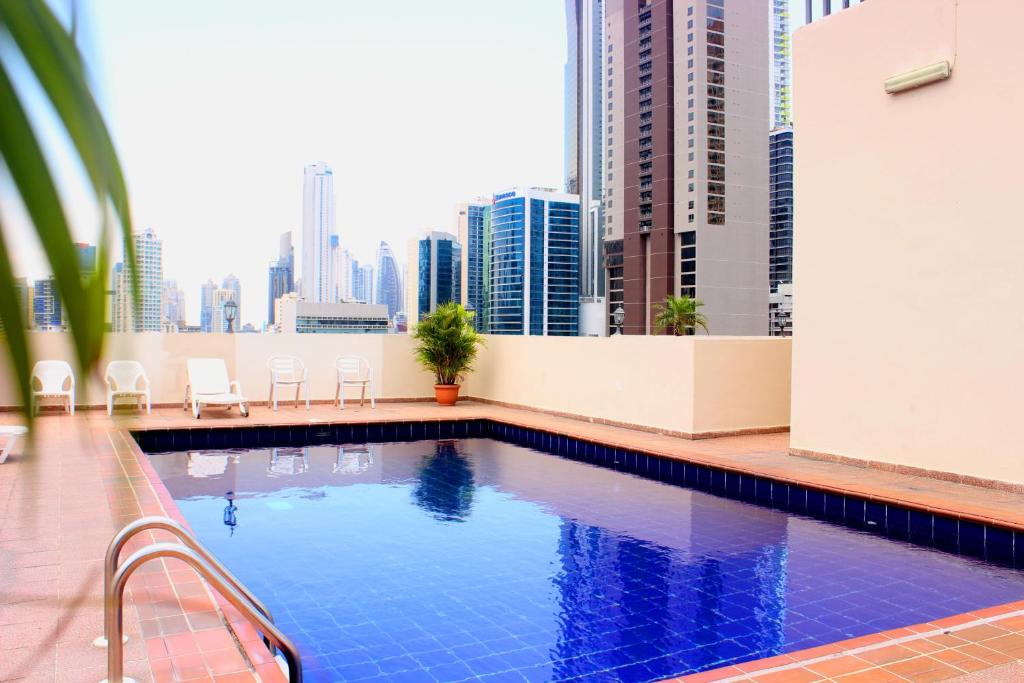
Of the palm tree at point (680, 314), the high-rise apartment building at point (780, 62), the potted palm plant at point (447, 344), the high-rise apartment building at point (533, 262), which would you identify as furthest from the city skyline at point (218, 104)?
the high-rise apartment building at point (780, 62)

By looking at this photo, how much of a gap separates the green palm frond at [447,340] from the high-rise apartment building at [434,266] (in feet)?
35.0

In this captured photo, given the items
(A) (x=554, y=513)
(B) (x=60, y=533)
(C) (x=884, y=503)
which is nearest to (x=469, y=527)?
(A) (x=554, y=513)

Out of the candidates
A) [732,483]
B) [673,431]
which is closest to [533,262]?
[673,431]

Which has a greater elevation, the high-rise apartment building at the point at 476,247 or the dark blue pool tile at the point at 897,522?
the high-rise apartment building at the point at 476,247

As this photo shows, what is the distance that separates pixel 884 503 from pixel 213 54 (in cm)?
678

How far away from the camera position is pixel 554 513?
6824 mm

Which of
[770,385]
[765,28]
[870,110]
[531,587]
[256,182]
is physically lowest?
[531,587]

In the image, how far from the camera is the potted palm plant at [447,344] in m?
13.5

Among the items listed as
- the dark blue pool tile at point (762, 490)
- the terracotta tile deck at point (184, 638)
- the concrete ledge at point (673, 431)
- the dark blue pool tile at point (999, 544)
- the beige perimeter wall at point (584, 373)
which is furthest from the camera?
the beige perimeter wall at point (584, 373)

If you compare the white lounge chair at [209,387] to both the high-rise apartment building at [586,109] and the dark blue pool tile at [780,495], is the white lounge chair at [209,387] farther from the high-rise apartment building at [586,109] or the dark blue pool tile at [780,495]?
the high-rise apartment building at [586,109]

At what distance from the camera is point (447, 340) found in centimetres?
1352

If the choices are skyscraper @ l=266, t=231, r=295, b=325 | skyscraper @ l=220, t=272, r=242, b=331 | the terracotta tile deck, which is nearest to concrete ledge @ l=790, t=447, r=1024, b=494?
the terracotta tile deck

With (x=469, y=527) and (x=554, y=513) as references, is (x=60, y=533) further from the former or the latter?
(x=554, y=513)

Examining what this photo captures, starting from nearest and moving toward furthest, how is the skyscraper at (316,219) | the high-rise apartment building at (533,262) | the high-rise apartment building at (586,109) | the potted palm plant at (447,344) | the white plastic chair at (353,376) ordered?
1. the skyscraper at (316,219)
2. the white plastic chair at (353,376)
3. the potted palm plant at (447,344)
4. the high-rise apartment building at (533,262)
5. the high-rise apartment building at (586,109)
